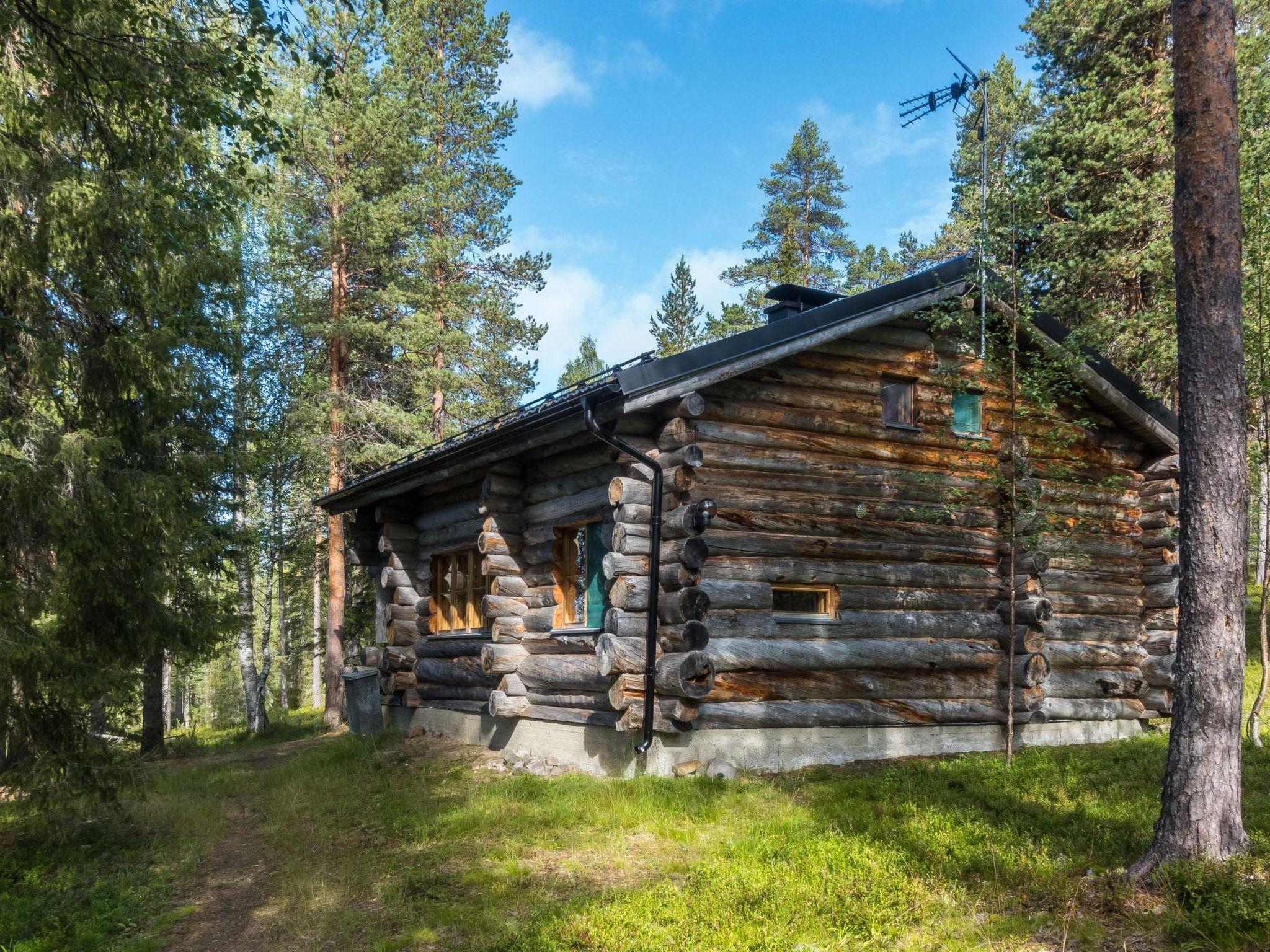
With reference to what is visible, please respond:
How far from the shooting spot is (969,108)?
42.2 ft

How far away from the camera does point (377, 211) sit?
749 inches

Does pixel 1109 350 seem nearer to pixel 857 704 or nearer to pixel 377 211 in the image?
pixel 857 704

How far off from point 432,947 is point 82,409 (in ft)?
24.8

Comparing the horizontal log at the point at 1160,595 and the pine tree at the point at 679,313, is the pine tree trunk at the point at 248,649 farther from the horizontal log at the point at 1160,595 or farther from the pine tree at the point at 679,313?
the pine tree at the point at 679,313

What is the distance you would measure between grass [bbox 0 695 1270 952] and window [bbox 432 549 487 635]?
369 cm

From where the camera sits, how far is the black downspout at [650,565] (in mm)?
10070

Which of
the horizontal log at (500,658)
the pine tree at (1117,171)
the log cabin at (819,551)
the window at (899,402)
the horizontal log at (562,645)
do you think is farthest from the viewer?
the pine tree at (1117,171)

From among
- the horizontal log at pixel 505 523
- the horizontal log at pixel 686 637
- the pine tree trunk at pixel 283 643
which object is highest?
the horizontal log at pixel 505 523

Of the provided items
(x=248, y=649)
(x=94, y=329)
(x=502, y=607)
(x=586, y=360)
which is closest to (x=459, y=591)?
(x=502, y=607)

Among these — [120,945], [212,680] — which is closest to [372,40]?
[120,945]

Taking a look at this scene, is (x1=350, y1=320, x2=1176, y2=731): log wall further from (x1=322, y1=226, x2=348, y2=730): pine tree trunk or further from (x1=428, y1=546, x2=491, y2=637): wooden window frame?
(x1=322, y1=226, x2=348, y2=730): pine tree trunk

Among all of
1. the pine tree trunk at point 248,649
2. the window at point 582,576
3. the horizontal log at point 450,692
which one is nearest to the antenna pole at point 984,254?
the window at point 582,576

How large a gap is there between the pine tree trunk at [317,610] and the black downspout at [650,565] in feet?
42.9

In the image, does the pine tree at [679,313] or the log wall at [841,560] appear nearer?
the log wall at [841,560]
